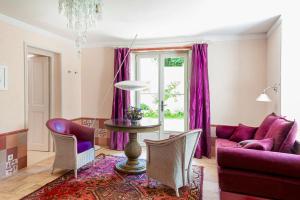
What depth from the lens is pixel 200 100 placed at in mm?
4453

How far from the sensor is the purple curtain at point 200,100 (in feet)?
14.6

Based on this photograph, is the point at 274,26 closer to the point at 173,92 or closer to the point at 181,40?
the point at 181,40

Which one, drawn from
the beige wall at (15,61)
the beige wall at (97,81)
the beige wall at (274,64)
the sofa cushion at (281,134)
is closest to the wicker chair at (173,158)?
the sofa cushion at (281,134)

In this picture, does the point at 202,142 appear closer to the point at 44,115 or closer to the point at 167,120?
the point at 167,120

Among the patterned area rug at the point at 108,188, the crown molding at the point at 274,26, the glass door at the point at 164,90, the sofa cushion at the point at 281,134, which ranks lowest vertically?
the patterned area rug at the point at 108,188

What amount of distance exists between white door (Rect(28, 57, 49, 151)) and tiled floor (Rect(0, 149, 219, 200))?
0.87 m

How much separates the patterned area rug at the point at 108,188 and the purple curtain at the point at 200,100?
0.96 meters

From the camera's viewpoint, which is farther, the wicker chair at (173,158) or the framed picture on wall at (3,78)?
the framed picture on wall at (3,78)

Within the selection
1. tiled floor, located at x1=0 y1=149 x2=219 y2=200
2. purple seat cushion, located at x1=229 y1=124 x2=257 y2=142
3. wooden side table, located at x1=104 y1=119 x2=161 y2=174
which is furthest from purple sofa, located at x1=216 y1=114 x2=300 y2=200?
wooden side table, located at x1=104 y1=119 x2=161 y2=174

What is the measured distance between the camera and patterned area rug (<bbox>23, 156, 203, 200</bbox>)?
8.98 ft

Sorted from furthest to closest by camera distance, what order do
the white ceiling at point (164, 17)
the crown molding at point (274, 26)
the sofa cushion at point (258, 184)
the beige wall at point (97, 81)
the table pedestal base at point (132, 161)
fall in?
the beige wall at point (97, 81), the table pedestal base at point (132, 161), the crown molding at point (274, 26), the white ceiling at point (164, 17), the sofa cushion at point (258, 184)

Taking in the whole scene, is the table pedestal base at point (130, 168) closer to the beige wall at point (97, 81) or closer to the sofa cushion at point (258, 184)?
the sofa cushion at point (258, 184)

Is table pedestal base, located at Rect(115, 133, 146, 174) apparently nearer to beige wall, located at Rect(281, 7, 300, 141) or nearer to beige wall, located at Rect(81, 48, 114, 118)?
beige wall, located at Rect(81, 48, 114, 118)

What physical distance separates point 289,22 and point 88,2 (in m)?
2.87
